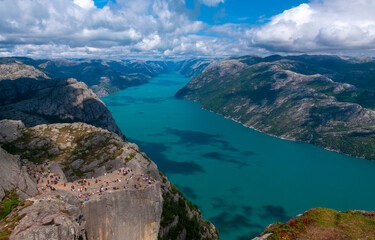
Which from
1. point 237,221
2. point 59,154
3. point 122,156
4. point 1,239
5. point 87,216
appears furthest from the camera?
point 237,221

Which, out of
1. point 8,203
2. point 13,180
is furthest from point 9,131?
point 8,203

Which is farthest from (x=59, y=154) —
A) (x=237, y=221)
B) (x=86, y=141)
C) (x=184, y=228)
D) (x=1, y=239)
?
(x=237, y=221)

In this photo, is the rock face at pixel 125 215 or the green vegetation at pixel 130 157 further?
the green vegetation at pixel 130 157

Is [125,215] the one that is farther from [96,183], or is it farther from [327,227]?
[327,227]

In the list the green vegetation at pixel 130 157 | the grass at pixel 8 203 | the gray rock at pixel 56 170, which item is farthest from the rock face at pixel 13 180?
the green vegetation at pixel 130 157

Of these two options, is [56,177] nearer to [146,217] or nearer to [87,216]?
[87,216]

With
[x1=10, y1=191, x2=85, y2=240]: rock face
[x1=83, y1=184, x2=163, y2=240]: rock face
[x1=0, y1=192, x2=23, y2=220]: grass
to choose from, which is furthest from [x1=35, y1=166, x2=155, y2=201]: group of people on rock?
[x1=0, y1=192, x2=23, y2=220]: grass

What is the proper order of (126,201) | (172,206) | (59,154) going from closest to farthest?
(126,201), (172,206), (59,154)

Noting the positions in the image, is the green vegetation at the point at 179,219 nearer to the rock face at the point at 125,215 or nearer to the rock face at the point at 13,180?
the rock face at the point at 125,215
